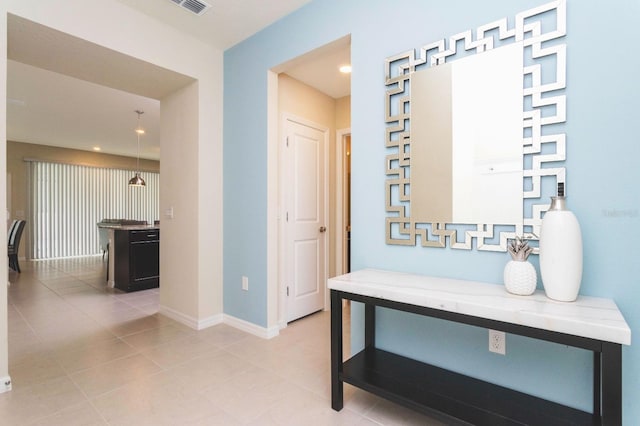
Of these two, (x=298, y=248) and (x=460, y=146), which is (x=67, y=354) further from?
(x=460, y=146)

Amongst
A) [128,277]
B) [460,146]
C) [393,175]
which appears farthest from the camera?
[128,277]

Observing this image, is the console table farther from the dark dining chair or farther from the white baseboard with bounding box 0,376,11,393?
the dark dining chair

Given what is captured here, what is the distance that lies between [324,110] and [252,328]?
241cm

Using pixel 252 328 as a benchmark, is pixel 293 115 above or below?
above

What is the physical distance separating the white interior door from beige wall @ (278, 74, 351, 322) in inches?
4.7

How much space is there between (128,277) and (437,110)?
4.36 meters

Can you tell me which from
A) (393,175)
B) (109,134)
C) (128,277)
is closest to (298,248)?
(393,175)

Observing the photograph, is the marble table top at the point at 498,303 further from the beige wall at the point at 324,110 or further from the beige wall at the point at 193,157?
the beige wall at the point at 324,110

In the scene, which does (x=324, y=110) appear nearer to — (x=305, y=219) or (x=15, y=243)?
(x=305, y=219)

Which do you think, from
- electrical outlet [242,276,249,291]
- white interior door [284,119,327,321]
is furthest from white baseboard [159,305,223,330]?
white interior door [284,119,327,321]

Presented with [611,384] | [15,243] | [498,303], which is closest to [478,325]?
[498,303]

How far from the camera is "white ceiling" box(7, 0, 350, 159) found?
7.88ft

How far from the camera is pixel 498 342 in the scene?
1.62 m

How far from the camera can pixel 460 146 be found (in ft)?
5.72
